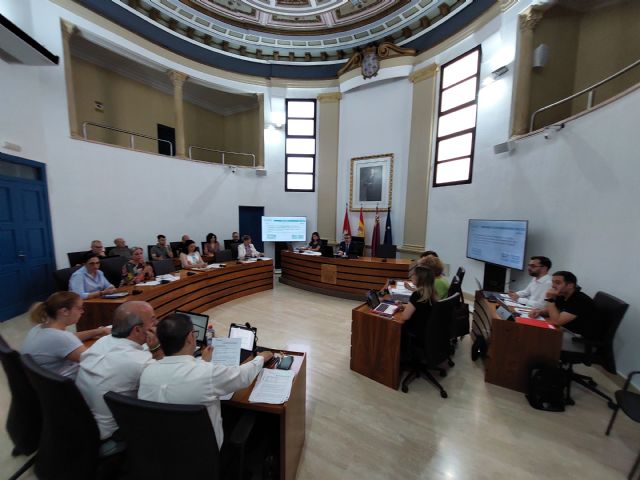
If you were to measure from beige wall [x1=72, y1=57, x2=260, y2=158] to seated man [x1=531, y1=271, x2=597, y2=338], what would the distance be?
8.77 m

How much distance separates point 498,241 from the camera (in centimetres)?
437

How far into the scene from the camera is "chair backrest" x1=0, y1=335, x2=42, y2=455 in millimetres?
1450

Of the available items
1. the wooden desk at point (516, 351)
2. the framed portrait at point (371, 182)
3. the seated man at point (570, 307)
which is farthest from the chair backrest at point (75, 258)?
the seated man at point (570, 307)

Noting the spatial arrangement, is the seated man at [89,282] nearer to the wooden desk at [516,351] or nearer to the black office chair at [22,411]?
the black office chair at [22,411]

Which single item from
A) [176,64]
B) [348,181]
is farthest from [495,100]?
[176,64]

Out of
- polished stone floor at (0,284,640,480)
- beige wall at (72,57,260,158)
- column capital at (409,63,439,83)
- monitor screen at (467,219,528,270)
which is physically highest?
column capital at (409,63,439,83)

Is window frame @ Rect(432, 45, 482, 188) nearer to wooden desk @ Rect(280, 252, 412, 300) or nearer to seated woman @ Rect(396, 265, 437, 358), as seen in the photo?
wooden desk @ Rect(280, 252, 412, 300)

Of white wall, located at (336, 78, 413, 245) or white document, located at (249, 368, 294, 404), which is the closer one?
white document, located at (249, 368, 294, 404)

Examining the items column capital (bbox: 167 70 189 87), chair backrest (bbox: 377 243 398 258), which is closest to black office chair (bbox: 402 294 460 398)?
chair backrest (bbox: 377 243 398 258)

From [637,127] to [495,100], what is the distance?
8.57ft

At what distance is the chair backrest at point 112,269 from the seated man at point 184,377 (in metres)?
3.86

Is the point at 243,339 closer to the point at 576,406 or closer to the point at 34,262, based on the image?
the point at 576,406

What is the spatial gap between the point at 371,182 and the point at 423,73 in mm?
2760

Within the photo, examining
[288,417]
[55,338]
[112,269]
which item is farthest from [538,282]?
[112,269]
